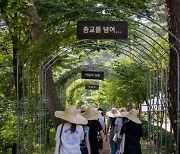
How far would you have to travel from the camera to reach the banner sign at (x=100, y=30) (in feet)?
25.7

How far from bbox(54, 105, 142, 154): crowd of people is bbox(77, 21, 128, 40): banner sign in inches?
59.5

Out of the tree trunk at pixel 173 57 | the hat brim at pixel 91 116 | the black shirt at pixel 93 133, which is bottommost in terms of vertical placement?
the black shirt at pixel 93 133

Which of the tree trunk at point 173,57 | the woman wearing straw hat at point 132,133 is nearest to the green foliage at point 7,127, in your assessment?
the woman wearing straw hat at point 132,133

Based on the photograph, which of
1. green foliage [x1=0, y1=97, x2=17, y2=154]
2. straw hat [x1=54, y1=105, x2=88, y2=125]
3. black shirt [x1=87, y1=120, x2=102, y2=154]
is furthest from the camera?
black shirt [x1=87, y1=120, x2=102, y2=154]

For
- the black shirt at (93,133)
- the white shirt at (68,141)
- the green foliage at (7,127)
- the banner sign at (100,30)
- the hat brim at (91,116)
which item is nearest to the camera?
the white shirt at (68,141)

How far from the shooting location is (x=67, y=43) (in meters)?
12.0

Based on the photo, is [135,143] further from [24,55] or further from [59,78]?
[59,78]

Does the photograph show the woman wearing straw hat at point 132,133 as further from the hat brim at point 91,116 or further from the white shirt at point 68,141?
the white shirt at point 68,141

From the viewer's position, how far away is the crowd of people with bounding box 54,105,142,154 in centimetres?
651

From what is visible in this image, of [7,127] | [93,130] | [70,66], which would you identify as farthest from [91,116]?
[70,66]

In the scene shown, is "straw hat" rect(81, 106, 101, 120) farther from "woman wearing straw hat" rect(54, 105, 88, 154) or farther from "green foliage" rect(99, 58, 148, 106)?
"green foliage" rect(99, 58, 148, 106)

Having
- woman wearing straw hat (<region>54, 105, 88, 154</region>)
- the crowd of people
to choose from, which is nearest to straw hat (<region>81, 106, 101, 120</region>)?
the crowd of people

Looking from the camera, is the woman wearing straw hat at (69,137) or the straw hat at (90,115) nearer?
the woman wearing straw hat at (69,137)

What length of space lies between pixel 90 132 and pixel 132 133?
91 cm
